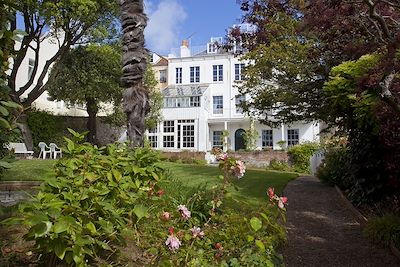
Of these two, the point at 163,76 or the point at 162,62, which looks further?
the point at 162,62

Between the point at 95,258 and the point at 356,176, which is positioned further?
the point at 356,176

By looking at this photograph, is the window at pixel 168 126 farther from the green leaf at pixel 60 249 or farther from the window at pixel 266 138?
the green leaf at pixel 60 249

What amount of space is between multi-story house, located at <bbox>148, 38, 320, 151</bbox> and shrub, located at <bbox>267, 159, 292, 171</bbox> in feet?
23.0

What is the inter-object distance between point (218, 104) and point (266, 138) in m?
6.20

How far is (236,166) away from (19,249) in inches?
92.5

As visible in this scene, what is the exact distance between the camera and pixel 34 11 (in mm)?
20453

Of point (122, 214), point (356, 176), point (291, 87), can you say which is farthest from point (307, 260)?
point (291, 87)

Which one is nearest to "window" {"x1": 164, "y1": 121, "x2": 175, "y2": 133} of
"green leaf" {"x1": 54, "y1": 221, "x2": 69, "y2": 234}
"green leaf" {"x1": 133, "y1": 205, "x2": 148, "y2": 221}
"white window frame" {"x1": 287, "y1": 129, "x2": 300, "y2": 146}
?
"white window frame" {"x1": 287, "y1": 129, "x2": 300, "y2": 146}

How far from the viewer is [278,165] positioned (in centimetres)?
2638

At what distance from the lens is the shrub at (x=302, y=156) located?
2591cm

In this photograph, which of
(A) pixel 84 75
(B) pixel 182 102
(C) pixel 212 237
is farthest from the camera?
(B) pixel 182 102

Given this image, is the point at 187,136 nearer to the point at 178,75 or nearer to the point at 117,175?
the point at 178,75

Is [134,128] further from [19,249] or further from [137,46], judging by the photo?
[19,249]

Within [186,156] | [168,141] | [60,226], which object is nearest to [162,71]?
[168,141]
